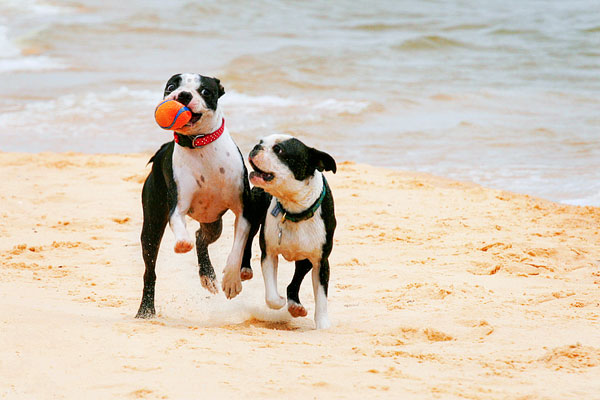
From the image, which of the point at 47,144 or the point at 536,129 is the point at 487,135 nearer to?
the point at 536,129

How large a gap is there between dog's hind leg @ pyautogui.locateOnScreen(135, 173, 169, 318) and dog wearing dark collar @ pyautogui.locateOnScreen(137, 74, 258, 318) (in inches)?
0.5

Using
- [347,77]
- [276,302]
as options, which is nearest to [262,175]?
[276,302]

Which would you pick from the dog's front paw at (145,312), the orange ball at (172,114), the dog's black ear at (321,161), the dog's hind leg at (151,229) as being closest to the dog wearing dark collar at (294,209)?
the dog's black ear at (321,161)

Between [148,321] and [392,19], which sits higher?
[392,19]

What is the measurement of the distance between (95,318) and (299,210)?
145 centimetres

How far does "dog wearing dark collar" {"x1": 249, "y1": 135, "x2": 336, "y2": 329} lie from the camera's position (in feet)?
17.0

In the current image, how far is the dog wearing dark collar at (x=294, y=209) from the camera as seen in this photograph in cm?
518

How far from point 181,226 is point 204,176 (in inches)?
14.3

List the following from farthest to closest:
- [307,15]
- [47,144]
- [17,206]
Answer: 1. [307,15]
2. [47,144]
3. [17,206]

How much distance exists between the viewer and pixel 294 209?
17.4 ft

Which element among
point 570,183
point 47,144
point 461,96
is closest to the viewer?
point 570,183

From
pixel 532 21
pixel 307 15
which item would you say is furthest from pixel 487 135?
pixel 307 15

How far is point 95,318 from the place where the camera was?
17.6 feet

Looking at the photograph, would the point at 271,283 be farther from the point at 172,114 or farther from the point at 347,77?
the point at 347,77
